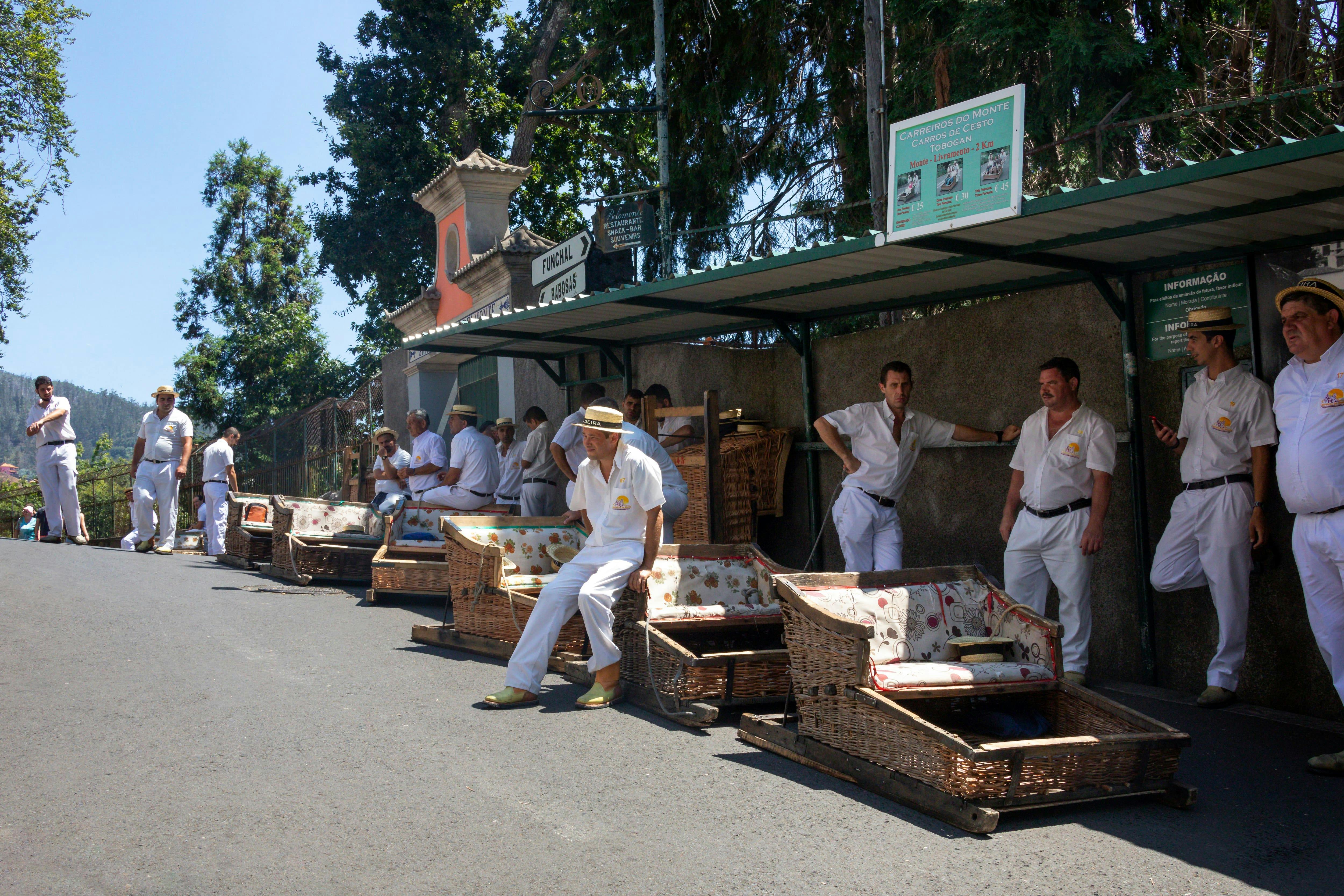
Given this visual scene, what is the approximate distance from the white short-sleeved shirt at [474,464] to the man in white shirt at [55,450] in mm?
6156

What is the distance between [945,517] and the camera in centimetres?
864

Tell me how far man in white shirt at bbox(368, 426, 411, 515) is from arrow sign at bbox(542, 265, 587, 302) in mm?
3461

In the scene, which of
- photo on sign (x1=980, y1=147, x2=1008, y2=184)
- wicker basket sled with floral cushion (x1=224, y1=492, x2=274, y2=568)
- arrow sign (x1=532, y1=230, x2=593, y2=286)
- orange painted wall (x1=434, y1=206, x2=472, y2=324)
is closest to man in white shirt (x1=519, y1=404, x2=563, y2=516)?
arrow sign (x1=532, y1=230, x2=593, y2=286)

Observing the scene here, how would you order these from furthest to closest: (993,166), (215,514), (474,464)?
(215,514), (474,464), (993,166)

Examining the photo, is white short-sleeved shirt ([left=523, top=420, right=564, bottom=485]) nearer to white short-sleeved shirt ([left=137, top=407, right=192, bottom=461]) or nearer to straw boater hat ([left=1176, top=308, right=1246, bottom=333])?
white short-sleeved shirt ([left=137, top=407, right=192, bottom=461])

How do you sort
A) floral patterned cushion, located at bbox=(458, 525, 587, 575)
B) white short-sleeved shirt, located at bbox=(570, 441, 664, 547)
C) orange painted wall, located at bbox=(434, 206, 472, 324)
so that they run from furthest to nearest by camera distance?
orange painted wall, located at bbox=(434, 206, 472, 324) < floral patterned cushion, located at bbox=(458, 525, 587, 575) < white short-sleeved shirt, located at bbox=(570, 441, 664, 547)

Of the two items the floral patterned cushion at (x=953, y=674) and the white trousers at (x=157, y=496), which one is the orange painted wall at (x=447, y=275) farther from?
the floral patterned cushion at (x=953, y=674)

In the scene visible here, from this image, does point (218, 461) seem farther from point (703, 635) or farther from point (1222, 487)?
point (1222, 487)

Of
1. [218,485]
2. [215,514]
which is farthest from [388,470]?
[215,514]

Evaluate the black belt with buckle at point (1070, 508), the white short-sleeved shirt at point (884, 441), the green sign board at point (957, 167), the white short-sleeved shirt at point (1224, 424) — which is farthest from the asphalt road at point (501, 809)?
the green sign board at point (957, 167)

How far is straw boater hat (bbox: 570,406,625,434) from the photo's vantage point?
688 centimetres

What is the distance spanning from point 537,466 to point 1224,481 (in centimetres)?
724

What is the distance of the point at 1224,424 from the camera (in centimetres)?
640

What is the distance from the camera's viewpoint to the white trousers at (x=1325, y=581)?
5285mm
